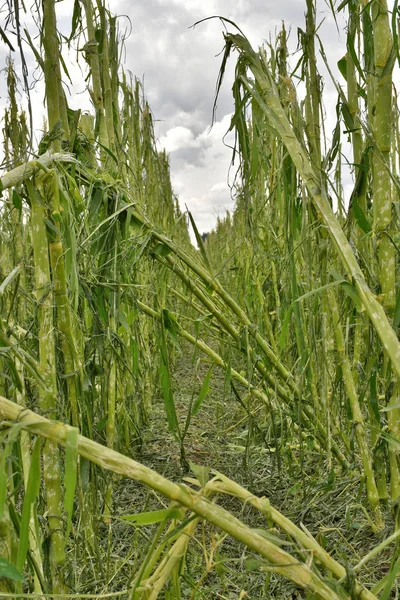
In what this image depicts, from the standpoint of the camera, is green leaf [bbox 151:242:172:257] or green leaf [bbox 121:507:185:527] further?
green leaf [bbox 151:242:172:257]

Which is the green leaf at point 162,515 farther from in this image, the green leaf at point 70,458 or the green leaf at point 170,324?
the green leaf at point 170,324

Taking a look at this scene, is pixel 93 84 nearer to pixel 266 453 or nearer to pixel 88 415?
pixel 88 415

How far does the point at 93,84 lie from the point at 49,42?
1013 mm

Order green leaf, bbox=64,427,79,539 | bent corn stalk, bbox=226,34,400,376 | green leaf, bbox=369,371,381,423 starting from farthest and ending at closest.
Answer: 1. green leaf, bbox=369,371,381,423
2. bent corn stalk, bbox=226,34,400,376
3. green leaf, bbox=64,427,79,539

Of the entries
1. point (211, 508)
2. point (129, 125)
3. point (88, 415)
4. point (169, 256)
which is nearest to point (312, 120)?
point (169, 256)

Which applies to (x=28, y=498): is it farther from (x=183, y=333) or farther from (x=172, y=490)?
(x=183, y=333)

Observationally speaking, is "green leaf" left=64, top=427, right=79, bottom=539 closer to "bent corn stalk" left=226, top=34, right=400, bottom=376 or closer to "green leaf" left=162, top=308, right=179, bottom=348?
"bent corn stalk" left=226, top=34, right=400, bottom=376

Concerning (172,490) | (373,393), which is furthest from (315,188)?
(172,490)

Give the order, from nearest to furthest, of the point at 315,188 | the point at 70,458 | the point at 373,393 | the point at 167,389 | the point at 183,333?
the point at 70,458
the point at 315,188
the point at 373,393
the point at 167,389
the point at 183,333

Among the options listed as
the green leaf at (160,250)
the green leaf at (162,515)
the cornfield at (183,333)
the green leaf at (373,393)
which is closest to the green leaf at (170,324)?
the cornfield at (183,333)

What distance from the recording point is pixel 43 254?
2.73 ft

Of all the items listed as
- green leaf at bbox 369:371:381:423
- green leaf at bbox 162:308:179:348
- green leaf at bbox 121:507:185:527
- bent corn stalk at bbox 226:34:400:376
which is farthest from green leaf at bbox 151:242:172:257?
green leaf at bbox 121:507:185:527

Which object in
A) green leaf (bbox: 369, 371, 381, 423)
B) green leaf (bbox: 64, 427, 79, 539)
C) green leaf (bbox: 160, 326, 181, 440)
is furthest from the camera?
green leaf (bbox: 160, 326, 181, 440)

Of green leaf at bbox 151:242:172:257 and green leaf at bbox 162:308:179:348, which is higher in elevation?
green leaf at bbox 151:242:172:257
